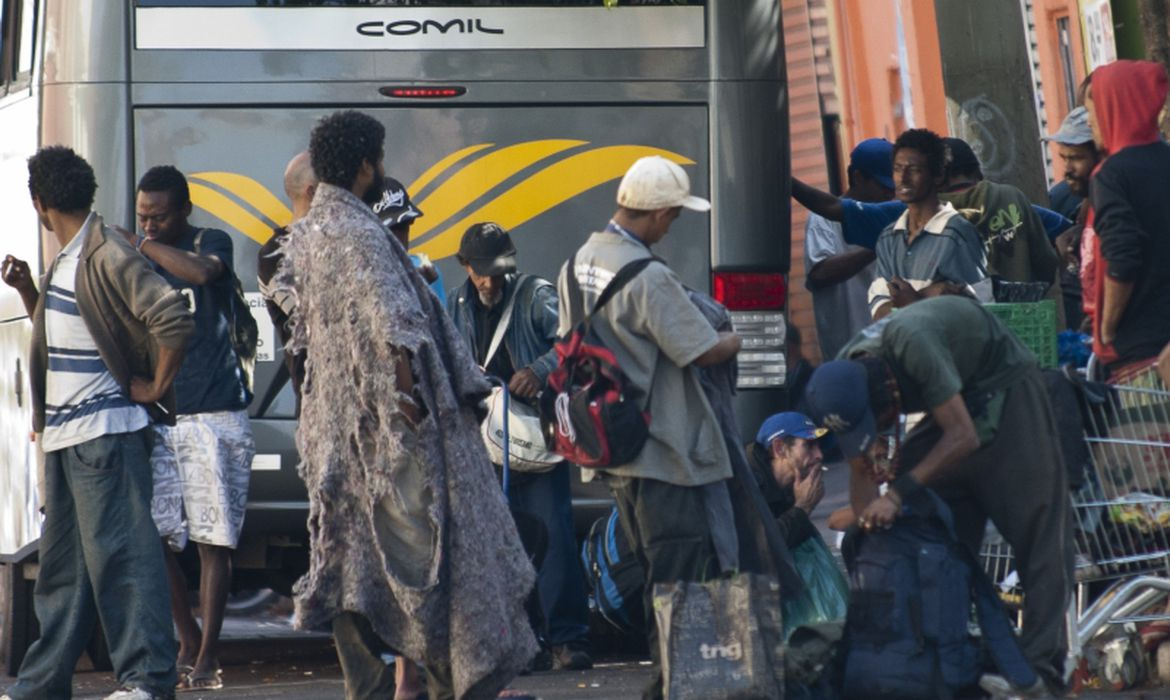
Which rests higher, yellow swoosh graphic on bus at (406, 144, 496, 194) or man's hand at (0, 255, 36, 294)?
yellow swoosh graphic on bus at (406, 144, 496, 194)

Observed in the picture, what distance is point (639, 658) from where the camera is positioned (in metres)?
10.1

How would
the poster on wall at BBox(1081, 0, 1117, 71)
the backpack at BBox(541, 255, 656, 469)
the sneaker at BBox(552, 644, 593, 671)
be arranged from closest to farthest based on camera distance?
1. the backpack at BBox(541, 255, 656, 469)
2. the sneaker at BBox(552, 644, 593, 671)
3. the poster on wall at BBox(1081, 0, 1117, 71)

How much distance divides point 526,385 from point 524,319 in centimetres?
43

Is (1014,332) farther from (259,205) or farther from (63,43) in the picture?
(63,43)

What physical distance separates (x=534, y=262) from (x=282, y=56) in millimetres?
1356

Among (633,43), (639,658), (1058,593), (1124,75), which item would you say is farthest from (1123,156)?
(639,658)

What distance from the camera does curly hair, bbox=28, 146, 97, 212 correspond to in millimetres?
7992

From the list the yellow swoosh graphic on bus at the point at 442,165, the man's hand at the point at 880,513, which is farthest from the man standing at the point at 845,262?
the man's hand at the point at 880,513

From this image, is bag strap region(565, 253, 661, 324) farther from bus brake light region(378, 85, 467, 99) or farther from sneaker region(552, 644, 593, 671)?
bus brake light region(378, 85, 467, 99)

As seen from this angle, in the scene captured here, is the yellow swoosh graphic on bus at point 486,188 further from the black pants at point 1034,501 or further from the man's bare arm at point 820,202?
the black pants at point 1034,501

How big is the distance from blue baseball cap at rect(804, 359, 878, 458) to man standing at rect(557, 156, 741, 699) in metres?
0.31

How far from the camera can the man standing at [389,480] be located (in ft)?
21.8

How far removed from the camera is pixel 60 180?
7996mm

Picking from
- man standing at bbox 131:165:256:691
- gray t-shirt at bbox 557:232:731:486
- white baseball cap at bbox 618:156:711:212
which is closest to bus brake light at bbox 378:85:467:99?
man standing at bbox 131:165:256:691
